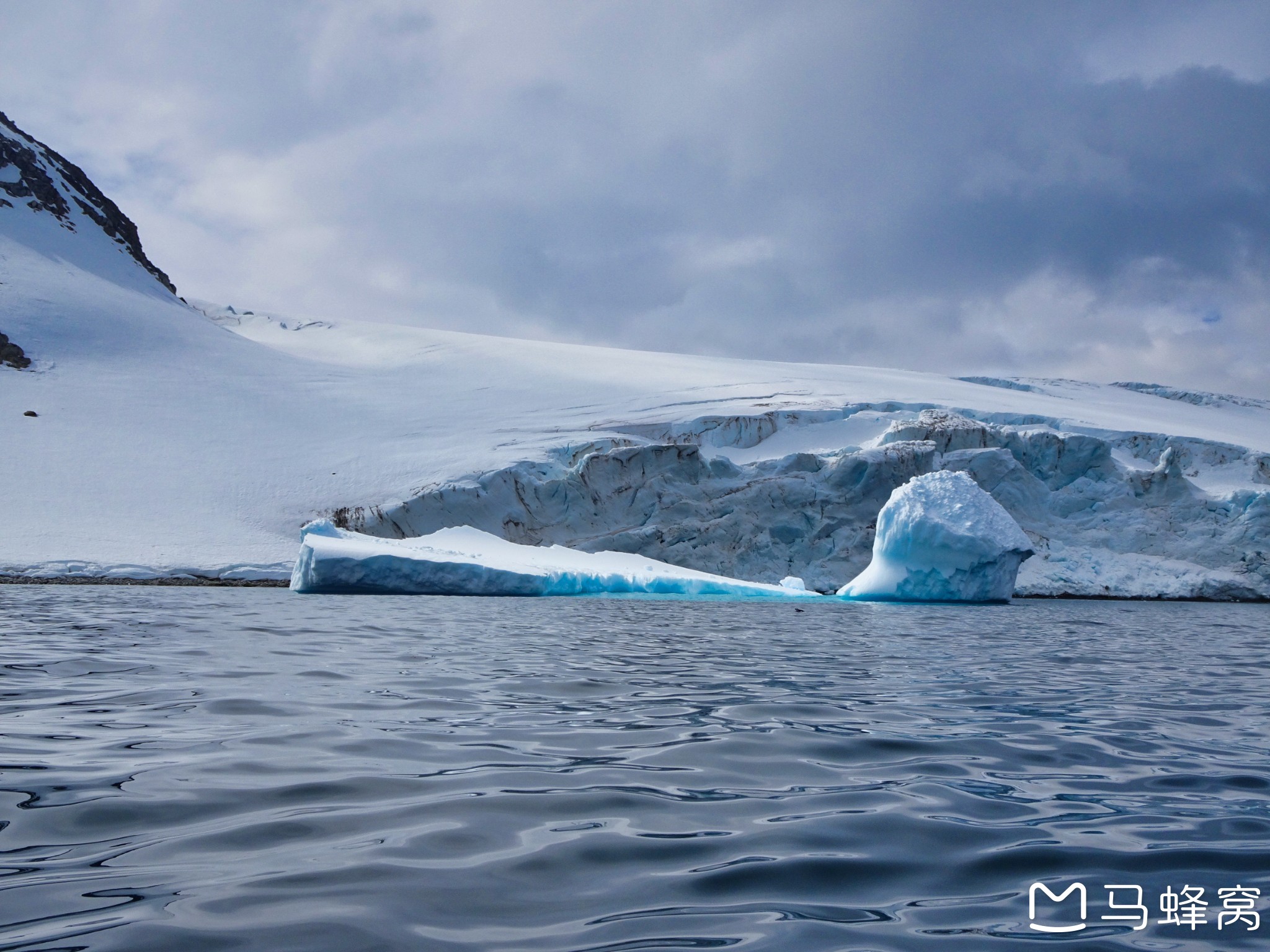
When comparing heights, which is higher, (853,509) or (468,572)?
(853,509)

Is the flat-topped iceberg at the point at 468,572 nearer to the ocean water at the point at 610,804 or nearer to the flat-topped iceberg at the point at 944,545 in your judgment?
the flat-topped iceberg at the point at 944,545

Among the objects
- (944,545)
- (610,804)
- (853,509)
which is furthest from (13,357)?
(610,804)

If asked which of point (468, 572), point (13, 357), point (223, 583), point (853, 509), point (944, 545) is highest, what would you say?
point (13, 357)

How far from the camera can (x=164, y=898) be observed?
194 cm

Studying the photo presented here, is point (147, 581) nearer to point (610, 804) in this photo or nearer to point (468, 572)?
point (468, 572)

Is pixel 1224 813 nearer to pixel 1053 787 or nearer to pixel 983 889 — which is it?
pixel 1053 787

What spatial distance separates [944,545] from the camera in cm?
1780

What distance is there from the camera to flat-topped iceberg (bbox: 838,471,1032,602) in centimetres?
1766

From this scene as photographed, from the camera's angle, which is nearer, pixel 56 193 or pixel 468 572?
pixel 468 572

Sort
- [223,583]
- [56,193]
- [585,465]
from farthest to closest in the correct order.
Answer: [56,193]
[585,465]
[223,583]

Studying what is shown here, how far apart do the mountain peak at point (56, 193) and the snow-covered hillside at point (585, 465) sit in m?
16.1

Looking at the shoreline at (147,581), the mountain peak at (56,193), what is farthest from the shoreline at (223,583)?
the mountain peak at (56,193)

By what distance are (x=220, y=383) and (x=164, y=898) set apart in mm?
36595

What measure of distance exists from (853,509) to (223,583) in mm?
15881
